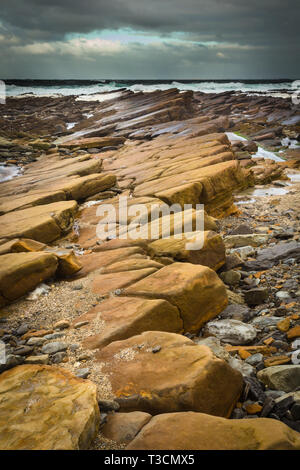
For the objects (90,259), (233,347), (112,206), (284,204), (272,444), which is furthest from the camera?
(284,204)

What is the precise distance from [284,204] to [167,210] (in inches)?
181

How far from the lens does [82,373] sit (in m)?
3.15

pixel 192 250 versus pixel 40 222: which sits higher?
pixel 40 222

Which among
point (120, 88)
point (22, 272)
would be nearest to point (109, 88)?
point (120, 88)

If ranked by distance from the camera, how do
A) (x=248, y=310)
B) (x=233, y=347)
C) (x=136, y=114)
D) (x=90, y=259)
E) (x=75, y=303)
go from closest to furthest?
1. (x=233, y=347)
2. (x=75, y=303)
3. (x=248, y=310)
4. (x=90, y=259)
5. (x=136, y=114)

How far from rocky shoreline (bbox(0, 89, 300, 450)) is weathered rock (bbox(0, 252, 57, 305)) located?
0.02 meters

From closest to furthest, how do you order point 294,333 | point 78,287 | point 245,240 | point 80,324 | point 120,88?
point 80,324 < point 294,333 < point 78,287 < point 245,240 < point 120,88

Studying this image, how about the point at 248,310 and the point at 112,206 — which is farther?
the point at 112,206

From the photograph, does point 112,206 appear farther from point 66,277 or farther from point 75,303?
point 75,303

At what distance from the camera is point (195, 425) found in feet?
7.59

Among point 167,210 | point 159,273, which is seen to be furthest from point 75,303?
point 167,210

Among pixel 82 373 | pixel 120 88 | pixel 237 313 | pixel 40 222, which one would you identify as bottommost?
pixel 237 313

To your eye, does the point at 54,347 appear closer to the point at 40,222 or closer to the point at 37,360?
the point at 37,360

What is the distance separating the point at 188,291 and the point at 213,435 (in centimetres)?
236
